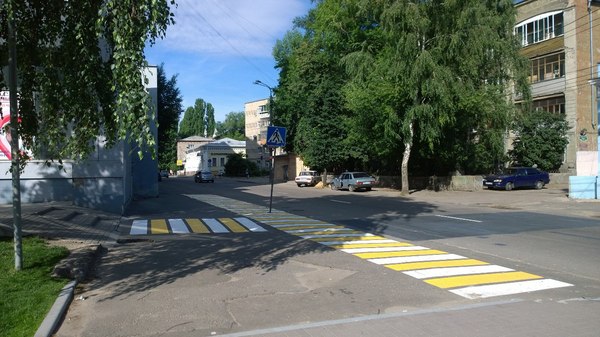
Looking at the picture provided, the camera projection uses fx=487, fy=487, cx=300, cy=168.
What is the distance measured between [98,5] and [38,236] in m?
5.56

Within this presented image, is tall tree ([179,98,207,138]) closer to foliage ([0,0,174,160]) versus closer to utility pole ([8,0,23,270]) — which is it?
foliage ([0,0,174,160])

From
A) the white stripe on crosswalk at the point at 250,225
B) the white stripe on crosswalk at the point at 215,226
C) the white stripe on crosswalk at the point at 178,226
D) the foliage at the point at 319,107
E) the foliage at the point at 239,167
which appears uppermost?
the foliage at the point at 319,107

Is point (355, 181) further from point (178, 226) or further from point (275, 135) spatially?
point (178, 226)

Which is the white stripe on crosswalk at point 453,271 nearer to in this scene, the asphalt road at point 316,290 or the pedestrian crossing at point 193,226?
the asphalt road at point 316,290

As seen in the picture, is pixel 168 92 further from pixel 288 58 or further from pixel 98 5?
pixel 98 5

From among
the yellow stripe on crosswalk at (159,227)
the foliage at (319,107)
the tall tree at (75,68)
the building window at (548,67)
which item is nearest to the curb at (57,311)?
the tall tree at (75,68)

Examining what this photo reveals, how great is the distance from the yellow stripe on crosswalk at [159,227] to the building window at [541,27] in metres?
37.4

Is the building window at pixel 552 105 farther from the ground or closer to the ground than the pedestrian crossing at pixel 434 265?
farther from the ground

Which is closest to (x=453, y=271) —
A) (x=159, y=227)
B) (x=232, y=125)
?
(x=159, y=227)

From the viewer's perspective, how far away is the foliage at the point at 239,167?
7894 cm

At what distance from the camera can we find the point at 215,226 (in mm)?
14383

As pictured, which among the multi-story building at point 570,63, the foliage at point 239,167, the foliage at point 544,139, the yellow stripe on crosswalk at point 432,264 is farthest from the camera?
the foliage at point 239,167

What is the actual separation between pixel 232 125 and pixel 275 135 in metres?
140

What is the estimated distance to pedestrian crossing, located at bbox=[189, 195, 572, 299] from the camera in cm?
705
